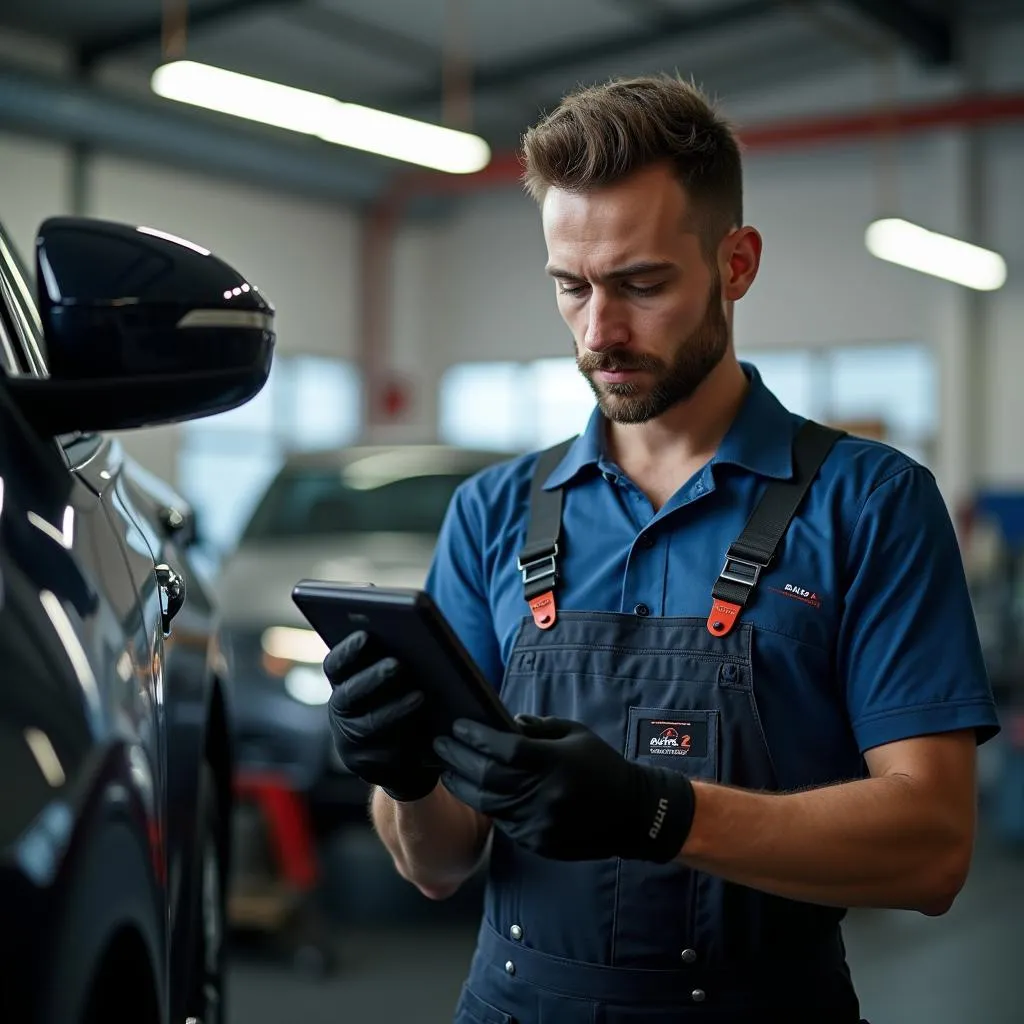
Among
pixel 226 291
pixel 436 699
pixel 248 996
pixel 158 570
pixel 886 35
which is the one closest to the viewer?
pixel 226 291

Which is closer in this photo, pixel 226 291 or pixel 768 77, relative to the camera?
pixel 226 291

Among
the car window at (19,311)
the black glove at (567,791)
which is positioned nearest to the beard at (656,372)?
the black glove at (567,791)

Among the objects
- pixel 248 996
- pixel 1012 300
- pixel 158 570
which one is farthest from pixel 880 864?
pixel 1012 300

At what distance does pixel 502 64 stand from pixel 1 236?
35.4ft

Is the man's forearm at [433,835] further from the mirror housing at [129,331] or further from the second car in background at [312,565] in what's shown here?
the second car in background at [312,565]

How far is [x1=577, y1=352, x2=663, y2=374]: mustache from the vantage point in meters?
1.54

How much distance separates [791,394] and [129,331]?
11.6 meters

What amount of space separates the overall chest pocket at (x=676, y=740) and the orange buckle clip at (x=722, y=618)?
85mm

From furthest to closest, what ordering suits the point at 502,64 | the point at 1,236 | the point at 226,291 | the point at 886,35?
the point at 502,64
the point at 886,35
the point at 1,236
the point at 226,291

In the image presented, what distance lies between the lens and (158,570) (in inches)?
54.2

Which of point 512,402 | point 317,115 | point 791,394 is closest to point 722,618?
point 317,115

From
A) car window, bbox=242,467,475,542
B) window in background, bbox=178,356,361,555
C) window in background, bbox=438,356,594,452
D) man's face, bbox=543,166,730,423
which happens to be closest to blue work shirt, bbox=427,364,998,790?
man's face, bbox=543,166,730,423

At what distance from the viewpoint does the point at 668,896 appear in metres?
1.44

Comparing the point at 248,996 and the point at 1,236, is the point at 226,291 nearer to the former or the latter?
the point at 1,236
